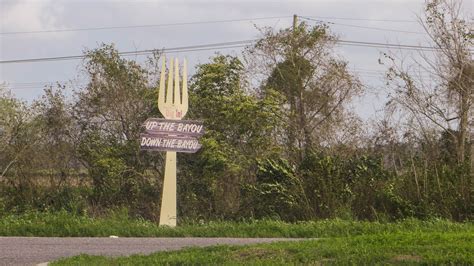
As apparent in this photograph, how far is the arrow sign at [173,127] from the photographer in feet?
57.1

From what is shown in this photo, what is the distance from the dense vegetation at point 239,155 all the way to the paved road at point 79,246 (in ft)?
13.3

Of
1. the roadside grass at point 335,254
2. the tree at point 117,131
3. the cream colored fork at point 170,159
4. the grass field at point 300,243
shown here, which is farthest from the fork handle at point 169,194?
the roadside grass at point 335,254

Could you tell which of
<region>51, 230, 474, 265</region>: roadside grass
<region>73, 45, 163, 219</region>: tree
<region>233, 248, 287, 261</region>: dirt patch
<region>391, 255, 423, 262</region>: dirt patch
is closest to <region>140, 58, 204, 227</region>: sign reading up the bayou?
<region>73, 45, 163, 219</region>: tree

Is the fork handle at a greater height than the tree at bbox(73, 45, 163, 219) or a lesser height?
lesser

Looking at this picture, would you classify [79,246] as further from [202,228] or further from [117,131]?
[117,131]

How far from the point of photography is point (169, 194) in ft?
57.9

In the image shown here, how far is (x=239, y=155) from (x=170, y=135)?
452 centimetres

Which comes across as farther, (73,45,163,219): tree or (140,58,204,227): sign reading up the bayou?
(73,45,163,219): tree

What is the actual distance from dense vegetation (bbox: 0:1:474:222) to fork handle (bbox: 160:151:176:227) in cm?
132

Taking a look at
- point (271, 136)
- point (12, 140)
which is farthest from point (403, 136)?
point (12, 140)

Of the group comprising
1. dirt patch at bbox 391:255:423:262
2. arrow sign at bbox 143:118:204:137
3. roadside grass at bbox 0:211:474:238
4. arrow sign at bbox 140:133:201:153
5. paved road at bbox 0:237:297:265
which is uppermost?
arrow sign at bbox 143:118:204:137

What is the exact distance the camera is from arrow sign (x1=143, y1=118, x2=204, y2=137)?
57.1 ft

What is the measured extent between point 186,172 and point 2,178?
5.33 metres

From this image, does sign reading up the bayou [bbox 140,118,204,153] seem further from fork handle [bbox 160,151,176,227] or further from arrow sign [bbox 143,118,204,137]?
fork handle [bbox 160,151,176,227]
